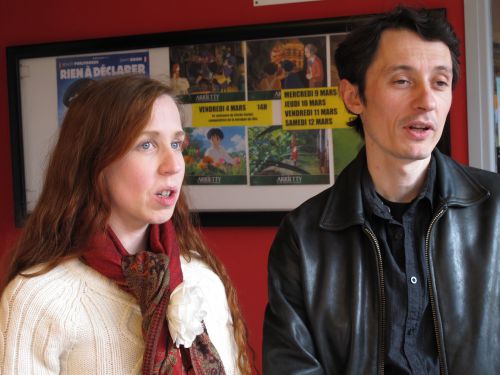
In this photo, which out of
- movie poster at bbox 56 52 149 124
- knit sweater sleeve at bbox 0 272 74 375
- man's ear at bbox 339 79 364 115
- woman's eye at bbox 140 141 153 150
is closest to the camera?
knit sweater sleeve at bbox 0 272 74 375

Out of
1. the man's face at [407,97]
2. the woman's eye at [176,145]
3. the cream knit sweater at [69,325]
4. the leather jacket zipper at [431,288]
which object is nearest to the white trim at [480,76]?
the man's face at [407,97]

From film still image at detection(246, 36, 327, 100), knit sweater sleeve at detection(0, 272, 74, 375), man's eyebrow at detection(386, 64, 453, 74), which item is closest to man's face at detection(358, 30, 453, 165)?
man's eyebrow at detection(386, 64, 453, 74)

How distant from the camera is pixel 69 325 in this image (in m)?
1.29

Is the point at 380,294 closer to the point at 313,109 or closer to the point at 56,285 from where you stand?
the point at 56,285

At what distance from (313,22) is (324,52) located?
115mm

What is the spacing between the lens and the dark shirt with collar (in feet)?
4.40

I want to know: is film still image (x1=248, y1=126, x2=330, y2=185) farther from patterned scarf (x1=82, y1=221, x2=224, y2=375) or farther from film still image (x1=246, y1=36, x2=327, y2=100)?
patterned scarf (x1=82, y1=221, x2=224, y2=375)

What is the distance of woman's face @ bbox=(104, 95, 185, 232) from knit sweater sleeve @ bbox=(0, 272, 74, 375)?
220mm

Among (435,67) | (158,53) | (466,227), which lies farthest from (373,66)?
(158,53)

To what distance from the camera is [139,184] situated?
1355mm

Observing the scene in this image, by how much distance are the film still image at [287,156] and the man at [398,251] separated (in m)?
0.87

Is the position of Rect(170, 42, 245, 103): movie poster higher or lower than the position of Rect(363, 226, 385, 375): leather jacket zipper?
higher

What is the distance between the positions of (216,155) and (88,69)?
2.15 feet

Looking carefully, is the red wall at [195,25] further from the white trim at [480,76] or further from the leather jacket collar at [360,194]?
the leather jacket collar at [360,194]
